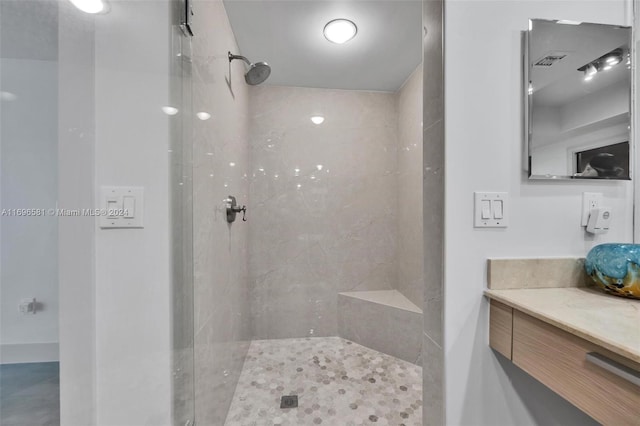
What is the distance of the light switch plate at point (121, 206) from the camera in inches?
28.6

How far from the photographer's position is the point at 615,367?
0.53 m

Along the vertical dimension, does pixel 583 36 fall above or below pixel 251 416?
above

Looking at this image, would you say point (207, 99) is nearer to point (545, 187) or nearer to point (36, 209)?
point (36, 209)

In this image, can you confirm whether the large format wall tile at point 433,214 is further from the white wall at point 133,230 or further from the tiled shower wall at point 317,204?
the tiled shower wall at point 317,204

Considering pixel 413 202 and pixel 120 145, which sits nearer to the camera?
pixel 120 145

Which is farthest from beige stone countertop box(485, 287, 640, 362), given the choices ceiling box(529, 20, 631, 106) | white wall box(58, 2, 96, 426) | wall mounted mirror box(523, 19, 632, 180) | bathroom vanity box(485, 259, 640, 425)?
white wall box(58, 2, 96, 426)

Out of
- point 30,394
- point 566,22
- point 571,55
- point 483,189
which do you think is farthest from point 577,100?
point 30,394

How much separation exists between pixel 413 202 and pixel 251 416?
1868mm

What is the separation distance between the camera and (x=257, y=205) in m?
2.34

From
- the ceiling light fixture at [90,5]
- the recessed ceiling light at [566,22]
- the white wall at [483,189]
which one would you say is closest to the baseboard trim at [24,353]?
the ceiling light fixture at [90,5]

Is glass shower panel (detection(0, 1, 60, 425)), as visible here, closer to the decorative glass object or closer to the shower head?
the shower head

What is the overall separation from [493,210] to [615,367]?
484 millimetres

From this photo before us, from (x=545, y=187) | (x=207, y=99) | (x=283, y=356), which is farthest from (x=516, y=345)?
(x=283, y=356)

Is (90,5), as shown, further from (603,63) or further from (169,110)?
(603,63)
